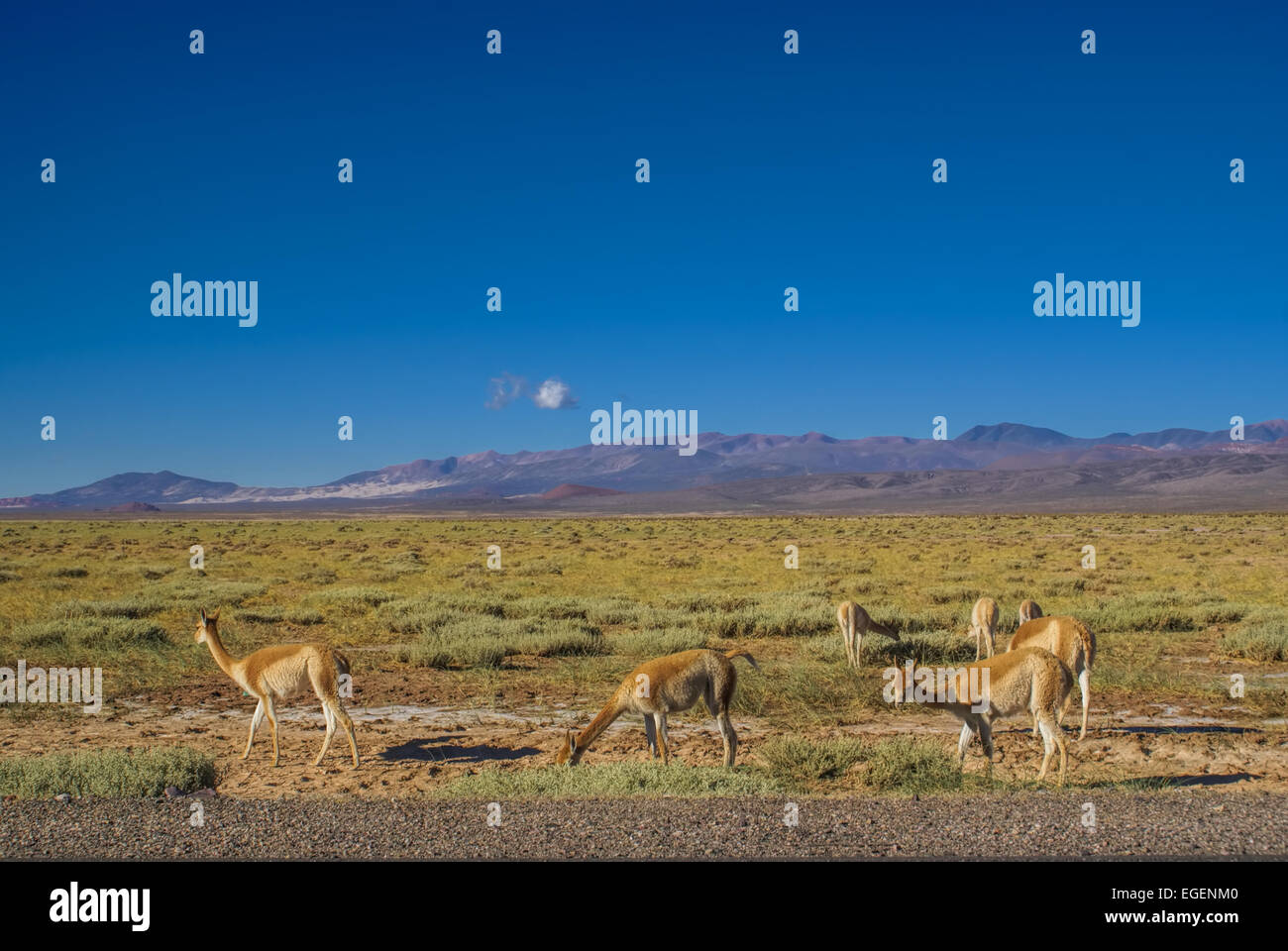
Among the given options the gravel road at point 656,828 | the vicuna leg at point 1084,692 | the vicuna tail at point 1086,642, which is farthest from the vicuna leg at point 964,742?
the vicuna tail at point 1086,642

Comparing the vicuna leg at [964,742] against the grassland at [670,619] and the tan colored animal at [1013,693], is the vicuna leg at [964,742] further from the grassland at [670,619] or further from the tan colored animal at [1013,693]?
the grassland at [670,619]

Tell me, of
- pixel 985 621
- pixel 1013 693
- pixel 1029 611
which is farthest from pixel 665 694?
pixel 1029 611

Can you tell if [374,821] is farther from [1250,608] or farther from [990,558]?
[990,558]

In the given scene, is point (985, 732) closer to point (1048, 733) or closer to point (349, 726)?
point (1048, 733)

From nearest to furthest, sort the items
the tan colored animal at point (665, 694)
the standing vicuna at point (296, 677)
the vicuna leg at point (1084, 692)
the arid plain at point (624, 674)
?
the arid plain at point (624, 674) < the tan colored animal at point (665, 694) < the standing vicuna at point (296, 677) < the vicuna leg at point (1084, 692)

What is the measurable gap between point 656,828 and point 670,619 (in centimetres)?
1350

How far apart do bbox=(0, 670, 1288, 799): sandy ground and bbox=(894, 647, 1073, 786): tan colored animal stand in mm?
728

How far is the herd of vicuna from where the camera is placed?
8.16 metres

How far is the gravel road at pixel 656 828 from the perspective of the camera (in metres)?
5.71

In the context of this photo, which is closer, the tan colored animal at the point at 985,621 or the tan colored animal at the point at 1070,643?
the tan colored animal at the point at 1070,643

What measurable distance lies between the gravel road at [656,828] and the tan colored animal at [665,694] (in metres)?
1.79

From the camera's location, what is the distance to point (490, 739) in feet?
34.8

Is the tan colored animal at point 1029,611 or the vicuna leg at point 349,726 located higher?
the tan colored animal at point 1029,611
